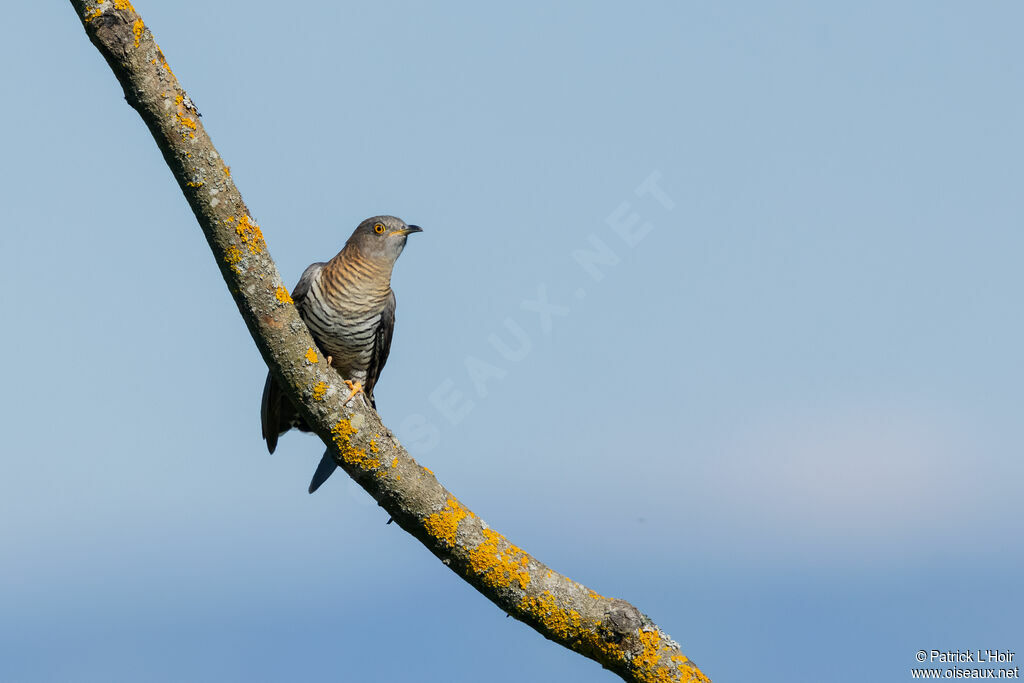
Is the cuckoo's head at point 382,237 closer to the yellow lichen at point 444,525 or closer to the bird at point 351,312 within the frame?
the bird at point 351,312

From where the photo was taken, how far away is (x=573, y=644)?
4.45 m

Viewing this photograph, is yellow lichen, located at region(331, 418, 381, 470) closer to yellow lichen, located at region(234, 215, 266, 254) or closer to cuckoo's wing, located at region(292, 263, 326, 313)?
yellow lichen, located at region(234, 215, 266, 254)

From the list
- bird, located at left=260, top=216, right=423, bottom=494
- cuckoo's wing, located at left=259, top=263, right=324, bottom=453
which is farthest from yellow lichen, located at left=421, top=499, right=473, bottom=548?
bird, located at left=260, top=216, right=423, bottom=494

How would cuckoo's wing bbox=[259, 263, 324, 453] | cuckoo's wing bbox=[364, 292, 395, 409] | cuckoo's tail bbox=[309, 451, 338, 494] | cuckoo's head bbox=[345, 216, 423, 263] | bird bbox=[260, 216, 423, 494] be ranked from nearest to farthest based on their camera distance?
cuckoo's wing bbox=[259, 263, 324, 453] < cuckoo's tail bbox=[309, 451, 338, 494] < bird bbox=[260, 216, 423, 494] < cuckoo's wing bbox=[364, 292, 395, 409] < cuckoo's head bbox=[345, 216, 423, 263]

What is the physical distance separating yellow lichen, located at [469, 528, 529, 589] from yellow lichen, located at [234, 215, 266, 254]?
63.4 inches

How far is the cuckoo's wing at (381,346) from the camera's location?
25.0 feet

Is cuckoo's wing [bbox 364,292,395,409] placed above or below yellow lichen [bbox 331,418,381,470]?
above

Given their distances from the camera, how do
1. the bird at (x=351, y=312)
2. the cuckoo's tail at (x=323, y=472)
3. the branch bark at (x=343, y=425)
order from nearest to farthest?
the branch bark at (x=343, y=425)
the cuckoo's tail at (x=323, y=472)
the bird at (x=351, y=312)

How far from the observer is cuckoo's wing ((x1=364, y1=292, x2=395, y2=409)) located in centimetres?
762

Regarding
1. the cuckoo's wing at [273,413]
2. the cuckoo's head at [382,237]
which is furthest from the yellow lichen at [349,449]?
the cuckoo's head at [382,237]

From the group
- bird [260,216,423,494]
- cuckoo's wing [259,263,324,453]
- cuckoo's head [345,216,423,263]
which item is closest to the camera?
cuckoo's wing [259,263,324,453]

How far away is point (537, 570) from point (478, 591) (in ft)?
0.93

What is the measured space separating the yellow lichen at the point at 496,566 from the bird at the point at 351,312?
2577 mm

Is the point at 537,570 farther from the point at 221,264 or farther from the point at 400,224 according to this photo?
the point at 400,224
